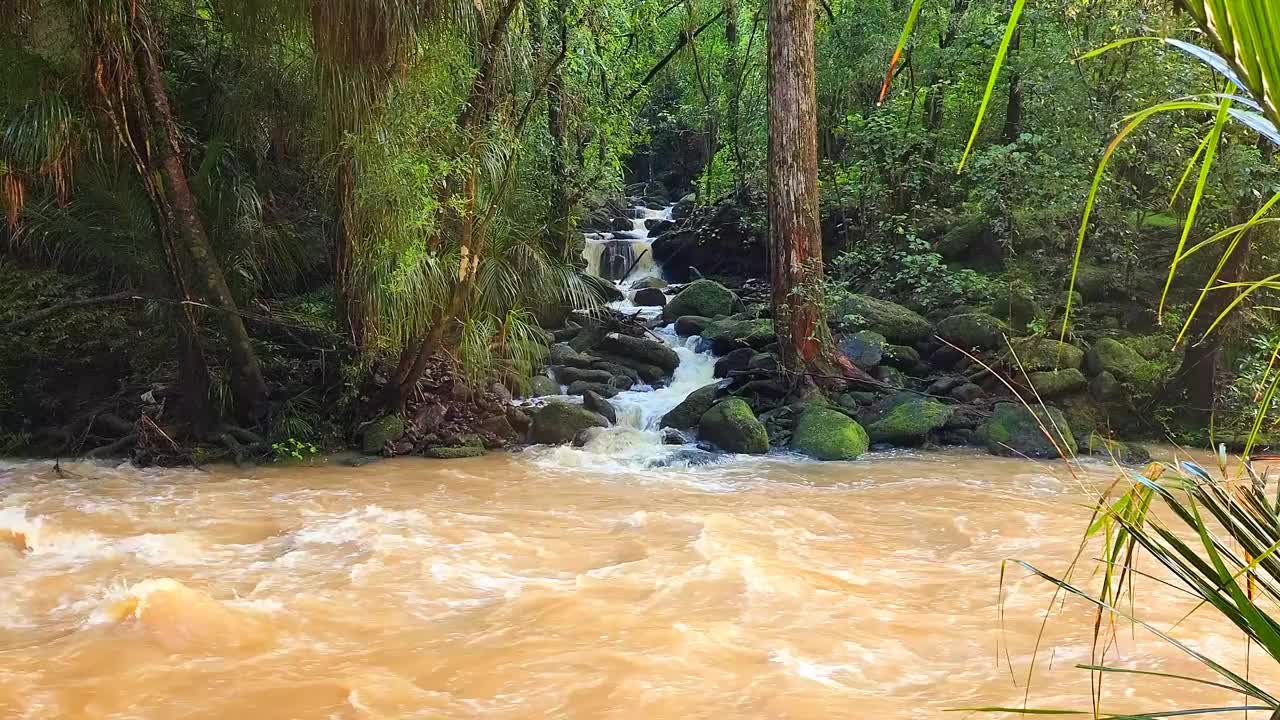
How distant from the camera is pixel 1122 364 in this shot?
9969 millimetres

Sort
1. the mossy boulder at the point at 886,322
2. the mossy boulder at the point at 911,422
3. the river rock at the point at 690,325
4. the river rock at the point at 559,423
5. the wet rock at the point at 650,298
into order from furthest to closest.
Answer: the wet rock at the point at 650,298 → the river rock at the point at 690,325 → the mossy boulder at the point at 886,322 → the river rock at the point at 559,423 → the mossy boulder at the point at 911,422

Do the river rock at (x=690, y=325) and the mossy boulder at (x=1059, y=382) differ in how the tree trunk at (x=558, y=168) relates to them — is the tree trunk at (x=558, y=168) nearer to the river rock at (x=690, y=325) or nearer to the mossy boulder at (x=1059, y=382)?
the river rock at (x=690, y=325)

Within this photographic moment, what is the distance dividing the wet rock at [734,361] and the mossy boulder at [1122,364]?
12.9 feet

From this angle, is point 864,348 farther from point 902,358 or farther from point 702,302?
point 702,302

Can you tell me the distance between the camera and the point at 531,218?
29.2 ft

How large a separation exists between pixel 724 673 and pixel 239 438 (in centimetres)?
640

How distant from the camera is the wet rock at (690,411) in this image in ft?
33.0

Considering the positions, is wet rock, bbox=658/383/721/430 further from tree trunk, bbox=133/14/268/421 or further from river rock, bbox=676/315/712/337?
tree trunk, bbox=133/14/268/421

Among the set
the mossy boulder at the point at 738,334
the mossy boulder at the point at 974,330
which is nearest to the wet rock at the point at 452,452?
the mossy boulder at the point at 738,334

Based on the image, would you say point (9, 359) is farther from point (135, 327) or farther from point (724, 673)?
point (724, 673)

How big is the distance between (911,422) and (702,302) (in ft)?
15.3

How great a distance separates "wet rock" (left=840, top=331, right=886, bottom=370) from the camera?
10.7 meters

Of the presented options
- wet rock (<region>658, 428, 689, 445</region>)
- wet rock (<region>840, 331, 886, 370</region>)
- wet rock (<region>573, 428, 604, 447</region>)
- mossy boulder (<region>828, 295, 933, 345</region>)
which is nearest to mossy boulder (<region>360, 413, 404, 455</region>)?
wet rock (<region>573, 428, 604, 447</region>)

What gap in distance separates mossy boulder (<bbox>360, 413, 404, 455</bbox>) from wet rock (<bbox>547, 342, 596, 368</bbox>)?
304 centimetres
